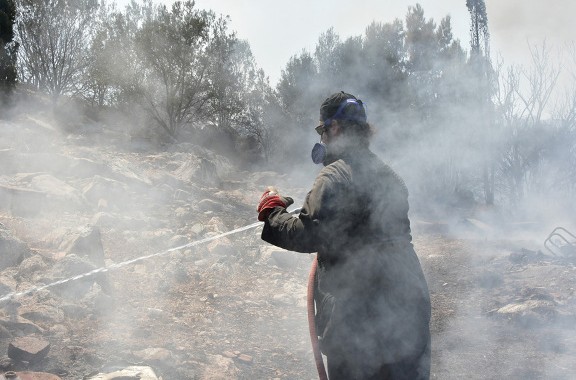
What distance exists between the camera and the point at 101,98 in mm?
13898

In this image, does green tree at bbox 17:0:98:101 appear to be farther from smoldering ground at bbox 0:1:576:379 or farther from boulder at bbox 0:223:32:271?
boulder at bbox 0:223:32:271

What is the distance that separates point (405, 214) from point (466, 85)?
820 centimetres

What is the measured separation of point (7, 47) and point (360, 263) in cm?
1274

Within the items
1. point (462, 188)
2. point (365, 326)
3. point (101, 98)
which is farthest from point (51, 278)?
point (101, 98)

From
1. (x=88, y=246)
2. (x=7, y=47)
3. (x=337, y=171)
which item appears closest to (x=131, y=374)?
(x=337, y=171)

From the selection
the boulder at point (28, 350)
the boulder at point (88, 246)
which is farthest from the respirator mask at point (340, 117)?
the boulder at point (88, 246)

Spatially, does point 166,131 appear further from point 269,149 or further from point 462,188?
point 462,188

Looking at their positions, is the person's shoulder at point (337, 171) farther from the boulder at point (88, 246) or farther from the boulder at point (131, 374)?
the boulder at point (88, 246)

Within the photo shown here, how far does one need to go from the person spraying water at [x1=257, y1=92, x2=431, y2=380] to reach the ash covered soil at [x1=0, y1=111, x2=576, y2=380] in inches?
58.6

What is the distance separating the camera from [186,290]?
13.5 ft

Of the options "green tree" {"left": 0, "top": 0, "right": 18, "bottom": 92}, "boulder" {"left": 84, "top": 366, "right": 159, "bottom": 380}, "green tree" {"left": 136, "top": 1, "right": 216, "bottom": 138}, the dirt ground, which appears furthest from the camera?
"green tree" {"left": 136, "top": 1, "right": 216, "bottom": 138}

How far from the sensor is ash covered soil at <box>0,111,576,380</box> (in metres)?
2.93

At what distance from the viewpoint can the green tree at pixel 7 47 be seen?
1077 cm

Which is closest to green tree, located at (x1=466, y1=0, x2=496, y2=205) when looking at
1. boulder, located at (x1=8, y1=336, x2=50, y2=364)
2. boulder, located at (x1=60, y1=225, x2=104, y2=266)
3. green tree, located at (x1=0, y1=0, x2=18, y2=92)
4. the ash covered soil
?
the ash covered soil
